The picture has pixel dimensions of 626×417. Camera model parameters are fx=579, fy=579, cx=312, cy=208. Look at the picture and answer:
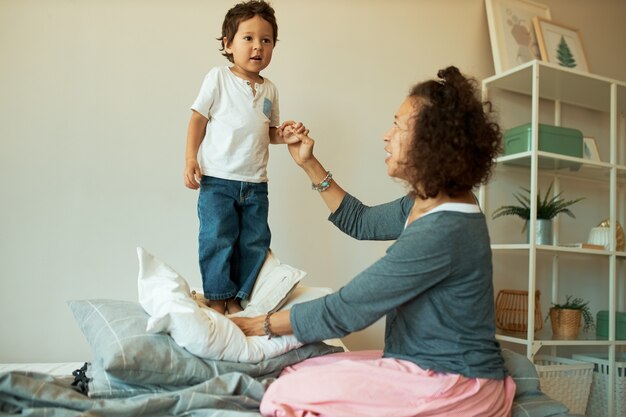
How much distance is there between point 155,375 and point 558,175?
228 centimetres

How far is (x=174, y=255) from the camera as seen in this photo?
1997 mm

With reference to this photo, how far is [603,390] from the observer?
2365 millimetres

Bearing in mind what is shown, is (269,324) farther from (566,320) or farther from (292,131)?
(566,320)

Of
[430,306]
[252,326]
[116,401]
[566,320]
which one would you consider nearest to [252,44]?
[252,326]

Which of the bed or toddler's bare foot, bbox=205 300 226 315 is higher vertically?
toddler's bare foot, bbox=205 300 226 315

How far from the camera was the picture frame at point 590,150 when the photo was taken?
9.06 ft

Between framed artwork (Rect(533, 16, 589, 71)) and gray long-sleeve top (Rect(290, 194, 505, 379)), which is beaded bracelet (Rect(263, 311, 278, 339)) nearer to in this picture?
gray long-sleeve top (Rect(290, 194, 505, 379))

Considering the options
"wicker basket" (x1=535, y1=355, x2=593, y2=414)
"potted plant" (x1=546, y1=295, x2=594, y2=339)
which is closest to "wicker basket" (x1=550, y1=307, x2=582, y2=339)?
"potted plant" (x1=546, y1=295, x2=594, y2=339)

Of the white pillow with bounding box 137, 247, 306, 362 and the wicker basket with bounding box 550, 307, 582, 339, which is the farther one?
the wicker basket with bounding box 550, 307, 582, 339

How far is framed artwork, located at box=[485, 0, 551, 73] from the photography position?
99.0 inches

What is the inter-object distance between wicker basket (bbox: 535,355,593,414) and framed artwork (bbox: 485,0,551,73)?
125 centimetres

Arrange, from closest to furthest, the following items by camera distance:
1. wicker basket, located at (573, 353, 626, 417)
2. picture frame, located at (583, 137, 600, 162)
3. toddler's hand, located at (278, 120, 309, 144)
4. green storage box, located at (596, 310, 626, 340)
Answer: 1. toddler's hand, located at (278, 120, 309, 144)
2. wicker basket, located at (573, 353, 626, 417)
3. green storage box, located at (596, 310, 626, 340)
4. picture frame, located at (583, 137, 600, 162)

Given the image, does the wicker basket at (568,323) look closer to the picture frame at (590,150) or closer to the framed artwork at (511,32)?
the picture frame at (590,150)

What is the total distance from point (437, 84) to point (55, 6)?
54.8 inches
